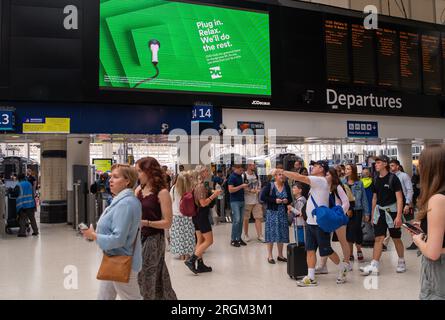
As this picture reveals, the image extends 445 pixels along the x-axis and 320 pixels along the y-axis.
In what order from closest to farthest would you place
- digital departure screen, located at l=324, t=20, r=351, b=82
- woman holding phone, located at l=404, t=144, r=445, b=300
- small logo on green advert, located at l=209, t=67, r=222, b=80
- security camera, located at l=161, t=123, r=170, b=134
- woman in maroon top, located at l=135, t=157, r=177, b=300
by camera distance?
woman holding phone, located at l=404, t=144, r=445, b=300, woman in maroon top, located at l=135, t=157, r=177, b=300, security camera, located at l=161, t=123, r=170, b=134, small logo on green advert, located at l=209, t=67, r=222, b=80, digital departure screen, located at l=324, t=20, r=351, b=82

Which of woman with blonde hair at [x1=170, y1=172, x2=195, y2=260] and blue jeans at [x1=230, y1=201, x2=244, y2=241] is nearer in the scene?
woman with blonde hair at [x1=170, y1=172, x2=195, y2=260]

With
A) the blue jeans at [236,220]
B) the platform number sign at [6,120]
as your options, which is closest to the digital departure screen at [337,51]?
the blue jeans at [236,220]

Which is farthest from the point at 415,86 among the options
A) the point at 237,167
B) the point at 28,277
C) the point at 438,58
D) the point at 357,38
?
the point at 28,277

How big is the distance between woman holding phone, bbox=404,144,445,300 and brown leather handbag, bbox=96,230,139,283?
182 centimetres

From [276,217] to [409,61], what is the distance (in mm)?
7980

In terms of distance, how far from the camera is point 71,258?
22.2 feet

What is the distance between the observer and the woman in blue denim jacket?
20.3ft

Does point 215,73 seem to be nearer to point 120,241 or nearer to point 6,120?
point 6,120

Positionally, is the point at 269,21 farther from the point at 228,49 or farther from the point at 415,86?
the point at 415,86

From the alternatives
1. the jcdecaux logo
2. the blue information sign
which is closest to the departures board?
the jcdecaux logo

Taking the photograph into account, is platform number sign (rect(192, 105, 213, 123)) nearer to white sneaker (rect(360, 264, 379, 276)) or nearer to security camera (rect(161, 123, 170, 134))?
security camera (rect(161, 123, 170, 134))

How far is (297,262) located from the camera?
16.9ft

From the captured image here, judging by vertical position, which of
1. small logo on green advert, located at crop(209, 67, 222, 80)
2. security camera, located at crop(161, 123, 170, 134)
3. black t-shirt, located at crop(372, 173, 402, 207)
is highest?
small logo on green advert, located at crop(209, 67, 222, 80)

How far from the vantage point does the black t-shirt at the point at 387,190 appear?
18.0ft
